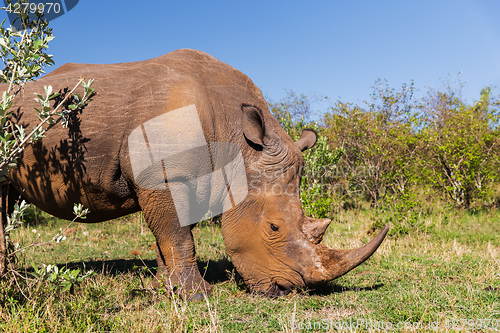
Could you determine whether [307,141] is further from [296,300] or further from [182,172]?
[296,300]

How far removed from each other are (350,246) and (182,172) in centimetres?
376

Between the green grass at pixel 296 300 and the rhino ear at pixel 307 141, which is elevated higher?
the rhino ear at pixel 307 141

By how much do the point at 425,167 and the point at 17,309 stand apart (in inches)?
383

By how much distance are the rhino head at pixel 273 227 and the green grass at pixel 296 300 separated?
25 centimetres

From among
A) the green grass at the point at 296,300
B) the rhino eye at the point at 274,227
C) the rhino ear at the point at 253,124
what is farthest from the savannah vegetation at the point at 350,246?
the rhino ear at the point at 253,124

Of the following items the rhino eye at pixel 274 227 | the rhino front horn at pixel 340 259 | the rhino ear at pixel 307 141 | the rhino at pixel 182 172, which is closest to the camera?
the rhino front horn at pixel 340 259

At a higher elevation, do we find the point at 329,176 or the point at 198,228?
the point at 329,176

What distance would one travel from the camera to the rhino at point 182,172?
4.02 m

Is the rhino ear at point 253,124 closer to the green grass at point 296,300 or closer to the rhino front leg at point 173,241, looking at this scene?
the rhino front leg at point 173,241

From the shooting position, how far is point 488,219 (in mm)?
8562

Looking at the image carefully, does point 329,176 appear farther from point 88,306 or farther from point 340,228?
point 88,306

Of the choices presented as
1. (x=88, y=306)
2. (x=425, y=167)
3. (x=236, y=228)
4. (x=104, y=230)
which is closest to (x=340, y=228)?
(x=425, y=167)

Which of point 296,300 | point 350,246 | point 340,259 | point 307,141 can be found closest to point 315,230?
point 340,259

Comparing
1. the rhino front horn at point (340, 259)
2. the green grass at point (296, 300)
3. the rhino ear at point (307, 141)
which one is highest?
the rhino ear at point (307, 141)
